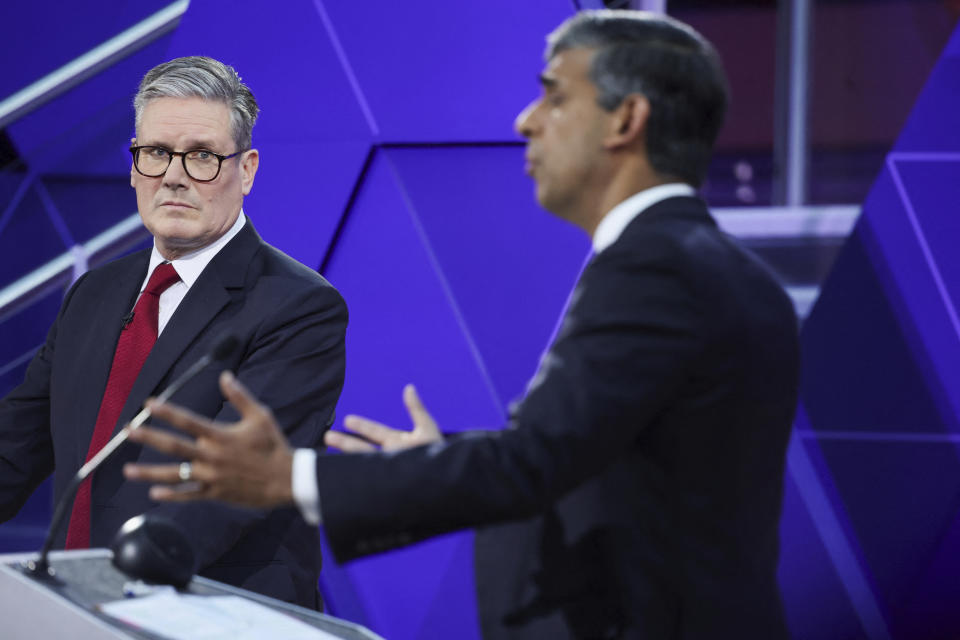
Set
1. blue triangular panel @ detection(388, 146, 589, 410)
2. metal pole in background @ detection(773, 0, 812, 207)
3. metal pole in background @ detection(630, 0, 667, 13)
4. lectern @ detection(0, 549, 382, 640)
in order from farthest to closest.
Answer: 1. metal pole in background @ detection(773, 0, 812, 207)
2. metal pole in background @ detection(630, 0, 667, 13)
3. blue triangular panel @ detection(388, 146, 589, 410)
4. lectern @ detection(0, 549, 382, 640)

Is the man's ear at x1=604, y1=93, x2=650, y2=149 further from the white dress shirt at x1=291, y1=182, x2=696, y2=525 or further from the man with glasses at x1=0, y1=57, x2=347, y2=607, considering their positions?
the man with glasses at x1=0, y1=57, x2=347, y2=607

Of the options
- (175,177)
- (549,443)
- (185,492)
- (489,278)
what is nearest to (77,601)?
(185,492)

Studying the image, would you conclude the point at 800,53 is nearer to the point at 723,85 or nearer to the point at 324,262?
the point at 324,262

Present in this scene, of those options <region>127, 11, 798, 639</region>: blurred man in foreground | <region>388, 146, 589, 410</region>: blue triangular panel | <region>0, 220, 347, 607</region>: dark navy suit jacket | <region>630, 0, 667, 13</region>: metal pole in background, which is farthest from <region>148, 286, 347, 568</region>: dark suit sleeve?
<region>630, 0, 667, 13</region>: metal pole in background

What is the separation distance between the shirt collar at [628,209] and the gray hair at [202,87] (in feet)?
3.29

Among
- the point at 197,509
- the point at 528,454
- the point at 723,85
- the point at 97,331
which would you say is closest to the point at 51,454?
the point at 97,331

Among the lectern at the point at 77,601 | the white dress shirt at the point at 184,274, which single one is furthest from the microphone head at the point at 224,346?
the white dress shirt at the point at 184,274

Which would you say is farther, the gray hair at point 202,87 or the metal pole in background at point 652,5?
the metal pole in background at point 652,5

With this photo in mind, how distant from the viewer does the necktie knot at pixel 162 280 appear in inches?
76.7

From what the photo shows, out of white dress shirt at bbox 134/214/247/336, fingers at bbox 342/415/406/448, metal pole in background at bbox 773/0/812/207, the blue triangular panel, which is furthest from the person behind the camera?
metal pole in background at bbox 773/0/812/207

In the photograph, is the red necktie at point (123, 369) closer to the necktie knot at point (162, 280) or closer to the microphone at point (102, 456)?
the necktie knot at point (162, 280)

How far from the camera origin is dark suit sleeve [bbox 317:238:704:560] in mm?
1071

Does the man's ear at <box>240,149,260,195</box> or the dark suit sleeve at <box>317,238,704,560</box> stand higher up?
the man's ear at <box>240,149,260,195</box>

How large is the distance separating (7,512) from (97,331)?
35 centimetres
